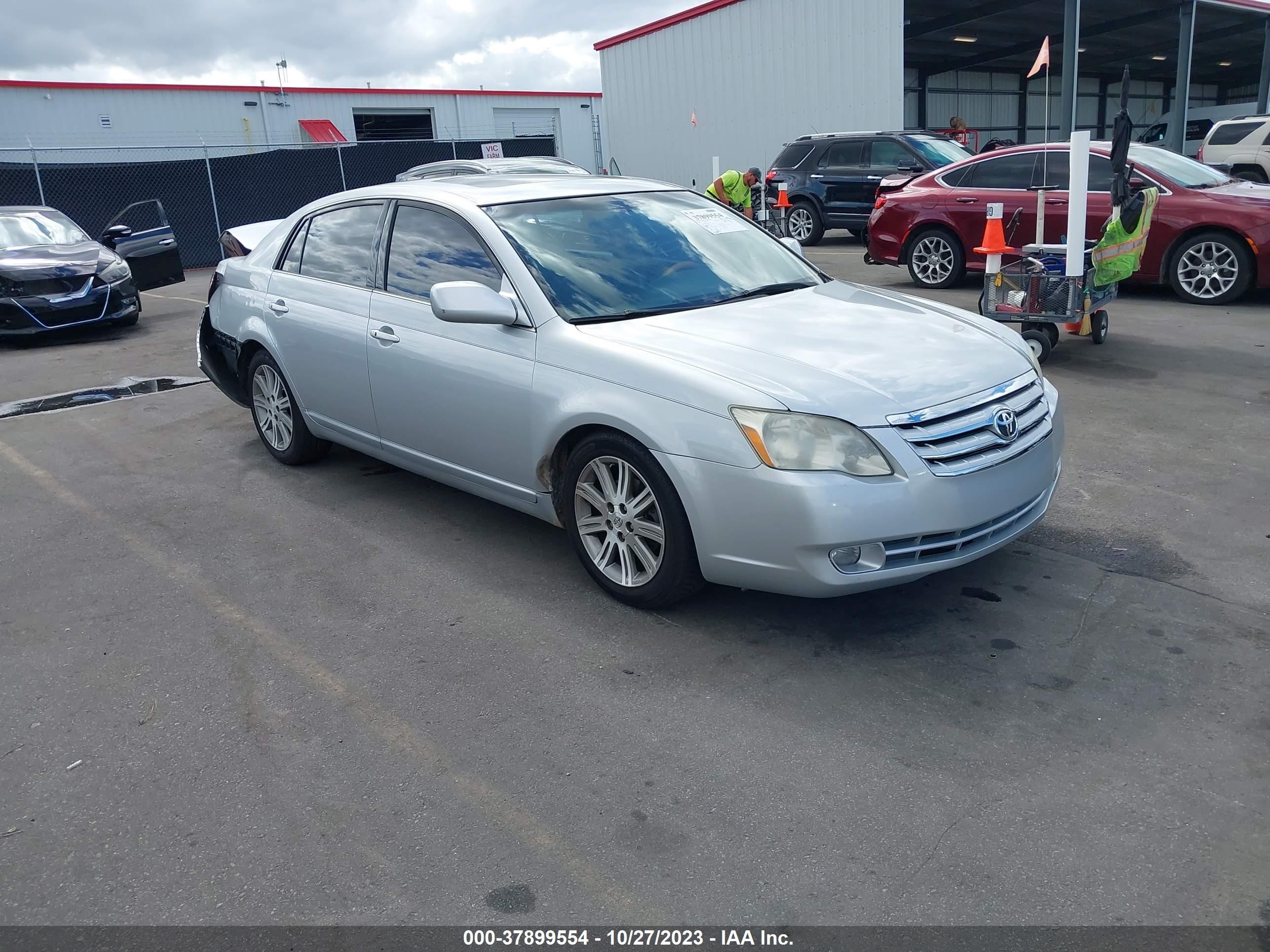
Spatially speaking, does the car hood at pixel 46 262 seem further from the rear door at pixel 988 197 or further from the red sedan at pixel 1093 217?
the rear door at pixel 988 197

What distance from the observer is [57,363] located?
1055cm

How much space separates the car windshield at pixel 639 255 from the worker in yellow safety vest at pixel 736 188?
376 inches

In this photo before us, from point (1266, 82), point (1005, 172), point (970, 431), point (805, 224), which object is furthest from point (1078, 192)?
point (1266, 82)

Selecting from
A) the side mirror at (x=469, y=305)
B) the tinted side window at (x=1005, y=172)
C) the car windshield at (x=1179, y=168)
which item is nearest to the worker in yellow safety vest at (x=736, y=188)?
the tinted side window at (x=1005, y=172)

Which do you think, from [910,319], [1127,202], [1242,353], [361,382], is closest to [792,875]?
[910,319]

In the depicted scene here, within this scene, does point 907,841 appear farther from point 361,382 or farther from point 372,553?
point 361,382

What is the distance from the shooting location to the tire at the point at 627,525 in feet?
12.6

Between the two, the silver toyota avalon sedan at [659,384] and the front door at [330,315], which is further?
the front door at [330,315]

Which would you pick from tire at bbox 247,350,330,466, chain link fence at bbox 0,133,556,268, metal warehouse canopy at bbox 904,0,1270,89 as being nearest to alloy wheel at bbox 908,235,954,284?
tire at bbox 247,350,330,466

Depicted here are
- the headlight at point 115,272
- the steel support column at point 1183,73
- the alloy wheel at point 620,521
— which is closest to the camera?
the alloy wheel at point 620,521

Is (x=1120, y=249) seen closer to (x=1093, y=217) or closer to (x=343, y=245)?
(x=1093, y=217)

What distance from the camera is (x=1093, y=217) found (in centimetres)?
1074

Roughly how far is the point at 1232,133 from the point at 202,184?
20.3m
